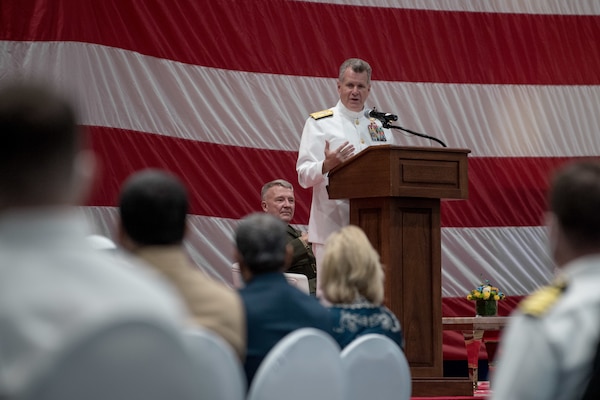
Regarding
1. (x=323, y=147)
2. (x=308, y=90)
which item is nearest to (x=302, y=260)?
(x=323, y=147)

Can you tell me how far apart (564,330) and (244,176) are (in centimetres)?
444

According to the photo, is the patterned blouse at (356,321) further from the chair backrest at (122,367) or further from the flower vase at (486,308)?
the flower vase at (486,308)

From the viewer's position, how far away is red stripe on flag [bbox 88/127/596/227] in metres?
5.04

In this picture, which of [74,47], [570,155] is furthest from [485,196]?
[74,47]

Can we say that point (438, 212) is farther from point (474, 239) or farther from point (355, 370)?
point (474, 239)

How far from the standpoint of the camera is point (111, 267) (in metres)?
0.84

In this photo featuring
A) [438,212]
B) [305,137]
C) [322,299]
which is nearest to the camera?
[322,299]

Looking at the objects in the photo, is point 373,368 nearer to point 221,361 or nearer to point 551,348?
point 221,361

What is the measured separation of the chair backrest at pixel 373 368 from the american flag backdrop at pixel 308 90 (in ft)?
10.1

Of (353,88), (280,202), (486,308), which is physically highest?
(353,88)

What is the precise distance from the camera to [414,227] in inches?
150

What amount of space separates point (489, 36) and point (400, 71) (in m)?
0.70

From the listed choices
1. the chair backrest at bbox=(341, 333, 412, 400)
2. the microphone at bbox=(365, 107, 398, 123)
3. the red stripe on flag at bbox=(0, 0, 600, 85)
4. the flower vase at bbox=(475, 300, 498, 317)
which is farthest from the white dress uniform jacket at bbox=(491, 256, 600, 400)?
the flower vase at bbox=(475, 300, 498, 317)

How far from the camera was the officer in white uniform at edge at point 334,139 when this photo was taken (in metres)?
4.19
